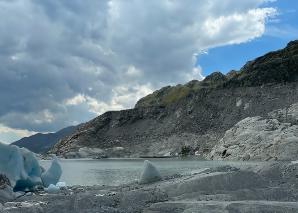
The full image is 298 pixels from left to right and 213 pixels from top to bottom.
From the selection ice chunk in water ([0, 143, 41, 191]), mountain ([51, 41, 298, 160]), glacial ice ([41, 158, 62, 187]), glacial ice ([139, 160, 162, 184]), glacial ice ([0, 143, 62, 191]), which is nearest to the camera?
glacial ice ([139, 160, 162, 184])

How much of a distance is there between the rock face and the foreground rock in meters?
52.7

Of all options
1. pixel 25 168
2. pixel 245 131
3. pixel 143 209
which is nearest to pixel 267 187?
pixel 143 209

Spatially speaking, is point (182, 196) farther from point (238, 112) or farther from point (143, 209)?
point (238, 112)

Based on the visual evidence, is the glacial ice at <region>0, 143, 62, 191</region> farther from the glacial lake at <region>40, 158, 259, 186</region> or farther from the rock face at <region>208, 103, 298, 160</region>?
the rock face at <region>208, 103, 298, 160</region>

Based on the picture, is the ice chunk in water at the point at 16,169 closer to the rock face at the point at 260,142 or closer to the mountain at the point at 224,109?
the rock face at the point at 260,142

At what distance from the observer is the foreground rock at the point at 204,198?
22109 mm

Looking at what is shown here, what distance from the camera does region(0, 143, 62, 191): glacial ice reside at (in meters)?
42.0

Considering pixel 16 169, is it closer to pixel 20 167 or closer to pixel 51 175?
pixel 20 167

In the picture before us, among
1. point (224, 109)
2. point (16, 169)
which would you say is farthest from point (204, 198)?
point (224, 109)

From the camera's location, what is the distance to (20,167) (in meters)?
42.8

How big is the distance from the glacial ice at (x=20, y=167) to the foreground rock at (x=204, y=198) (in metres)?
10.6

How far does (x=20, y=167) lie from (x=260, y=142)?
68.6 m

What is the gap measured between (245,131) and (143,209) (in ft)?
314

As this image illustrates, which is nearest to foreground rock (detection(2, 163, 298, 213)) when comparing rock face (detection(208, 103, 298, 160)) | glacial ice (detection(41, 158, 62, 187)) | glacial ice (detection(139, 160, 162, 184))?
glacial ice (detection(139, 160, 162, 184))
